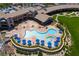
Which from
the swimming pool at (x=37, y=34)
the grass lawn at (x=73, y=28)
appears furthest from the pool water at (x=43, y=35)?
the grass lawn at (x=73, y=28)

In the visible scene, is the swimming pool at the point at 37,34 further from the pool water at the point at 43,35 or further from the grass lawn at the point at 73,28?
the grass lawn at the point at 73,28

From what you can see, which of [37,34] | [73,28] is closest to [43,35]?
[37,34]

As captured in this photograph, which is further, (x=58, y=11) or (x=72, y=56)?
(x=58, y=11)

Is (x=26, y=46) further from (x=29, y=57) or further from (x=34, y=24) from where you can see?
(x=34, y=24)

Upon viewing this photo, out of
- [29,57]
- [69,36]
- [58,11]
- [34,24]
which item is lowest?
[29,57]

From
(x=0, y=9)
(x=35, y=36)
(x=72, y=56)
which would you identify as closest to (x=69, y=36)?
(x=72, y=56)

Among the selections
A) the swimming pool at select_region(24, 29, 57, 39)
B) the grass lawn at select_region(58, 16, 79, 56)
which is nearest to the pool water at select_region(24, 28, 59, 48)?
the swimming pool at select_region(24, 29, 57, 39)

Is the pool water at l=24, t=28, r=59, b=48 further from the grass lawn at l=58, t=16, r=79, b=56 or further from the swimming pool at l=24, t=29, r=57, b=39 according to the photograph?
the grass lawn at l=58, t=16, r=79, b=56

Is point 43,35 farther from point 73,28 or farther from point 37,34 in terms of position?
point 73,28
